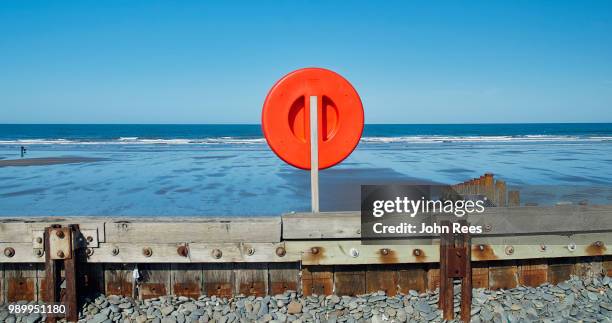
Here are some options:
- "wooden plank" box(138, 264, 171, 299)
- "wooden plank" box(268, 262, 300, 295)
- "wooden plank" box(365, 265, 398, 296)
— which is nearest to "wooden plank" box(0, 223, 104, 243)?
"wooden plank" box(138, 264, 171, 299)

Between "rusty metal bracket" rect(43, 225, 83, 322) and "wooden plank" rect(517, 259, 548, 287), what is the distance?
361 centimetres

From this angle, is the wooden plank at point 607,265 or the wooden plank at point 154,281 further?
the wooden plank at point 607,265

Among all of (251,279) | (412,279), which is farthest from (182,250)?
(412,279)

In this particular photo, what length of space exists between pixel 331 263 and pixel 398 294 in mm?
655

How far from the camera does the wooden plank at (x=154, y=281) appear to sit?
3.96 metres

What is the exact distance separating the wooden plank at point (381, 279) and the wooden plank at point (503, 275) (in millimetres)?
823

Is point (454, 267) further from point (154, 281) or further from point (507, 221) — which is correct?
point (154, 281)

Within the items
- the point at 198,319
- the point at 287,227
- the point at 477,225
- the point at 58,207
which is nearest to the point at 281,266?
the point at 287,227

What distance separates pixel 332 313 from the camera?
147 inches

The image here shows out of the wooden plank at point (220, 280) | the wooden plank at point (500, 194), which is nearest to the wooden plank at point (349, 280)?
the wooden plank at point (220, 280)

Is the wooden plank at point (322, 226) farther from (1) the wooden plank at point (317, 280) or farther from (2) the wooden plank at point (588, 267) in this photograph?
(2) the wooden plank at point (588, 267)

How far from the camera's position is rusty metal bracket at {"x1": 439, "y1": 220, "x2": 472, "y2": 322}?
368 cm

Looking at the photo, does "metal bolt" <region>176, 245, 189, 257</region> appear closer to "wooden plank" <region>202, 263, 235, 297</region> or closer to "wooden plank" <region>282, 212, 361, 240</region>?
"wooden plank" <region>202, 263, 235, 297</region>

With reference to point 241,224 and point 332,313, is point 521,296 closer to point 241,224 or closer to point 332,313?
point 332,313
